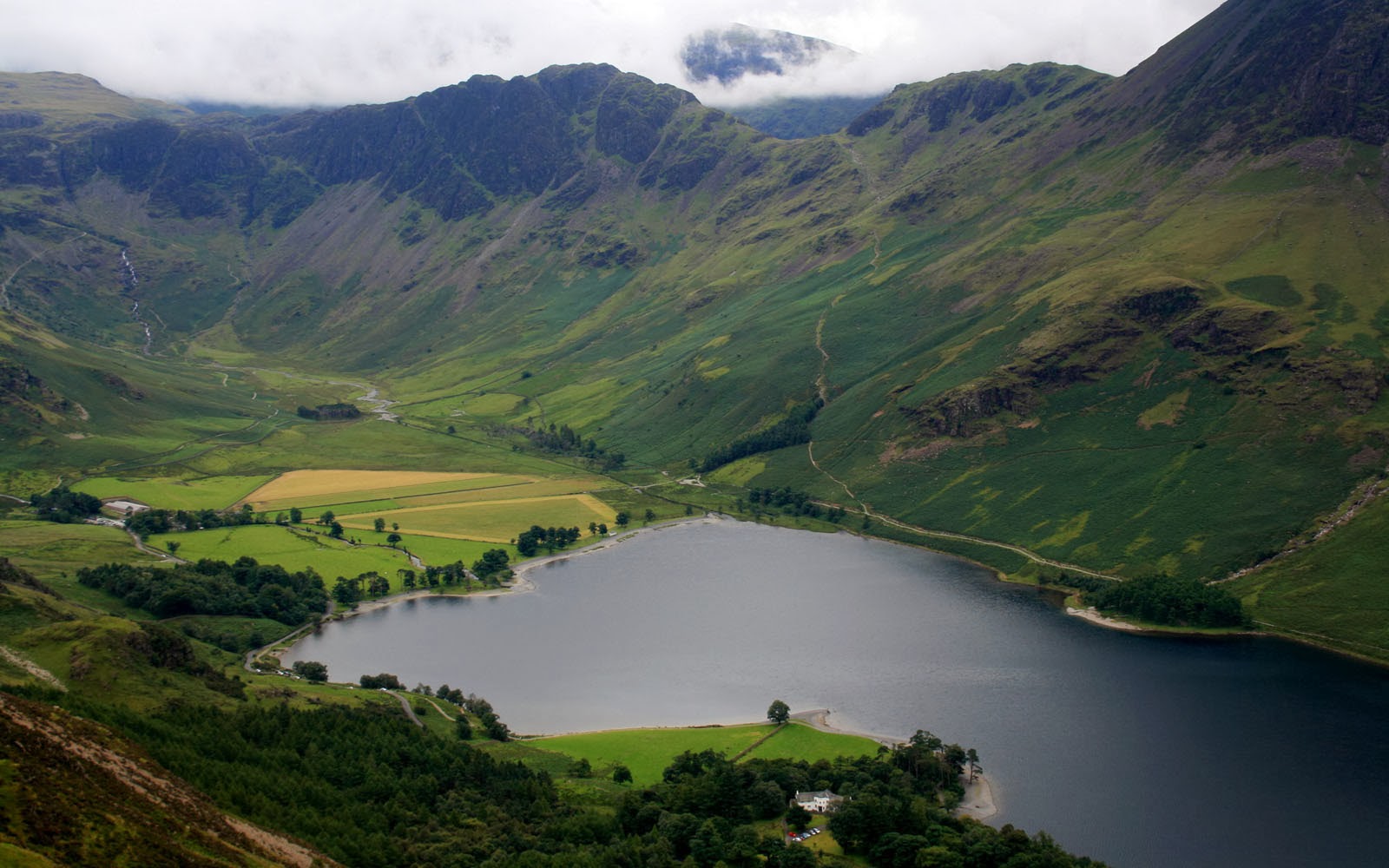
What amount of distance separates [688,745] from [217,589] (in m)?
88.9

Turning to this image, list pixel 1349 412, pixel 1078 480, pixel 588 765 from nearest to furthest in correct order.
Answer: pixel 588 765
pixel 1349 412
pixel 1078 480

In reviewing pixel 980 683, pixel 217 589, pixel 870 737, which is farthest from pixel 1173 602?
pixel 217 589

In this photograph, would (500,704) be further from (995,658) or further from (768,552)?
(768,552)

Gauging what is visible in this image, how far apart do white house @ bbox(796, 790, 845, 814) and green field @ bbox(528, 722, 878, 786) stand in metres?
11.7

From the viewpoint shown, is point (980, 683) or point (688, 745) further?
point (980, 683)

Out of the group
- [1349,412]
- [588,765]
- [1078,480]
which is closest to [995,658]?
[588,765]

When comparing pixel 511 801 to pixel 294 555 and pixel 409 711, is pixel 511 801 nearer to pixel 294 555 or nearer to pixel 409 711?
pixel 409 711

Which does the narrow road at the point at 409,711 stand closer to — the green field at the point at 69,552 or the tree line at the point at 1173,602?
the green field at the point at 69,552

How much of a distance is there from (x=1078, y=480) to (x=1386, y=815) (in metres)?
108

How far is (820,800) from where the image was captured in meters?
94.7

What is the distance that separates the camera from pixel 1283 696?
12038 cm

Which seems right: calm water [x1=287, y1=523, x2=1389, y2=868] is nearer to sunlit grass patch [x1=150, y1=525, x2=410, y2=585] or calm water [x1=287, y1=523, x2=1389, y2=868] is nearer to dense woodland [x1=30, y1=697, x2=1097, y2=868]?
dense woodland [x1=30, y1=697, x2=1097, y2=868]

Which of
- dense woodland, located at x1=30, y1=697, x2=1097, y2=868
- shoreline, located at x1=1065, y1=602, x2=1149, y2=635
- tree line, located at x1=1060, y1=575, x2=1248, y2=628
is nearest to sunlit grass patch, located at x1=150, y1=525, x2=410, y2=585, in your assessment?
dense woodland, located at x1=30, y1=697, x2=1097, y2=868

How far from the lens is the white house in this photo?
9300 cm
